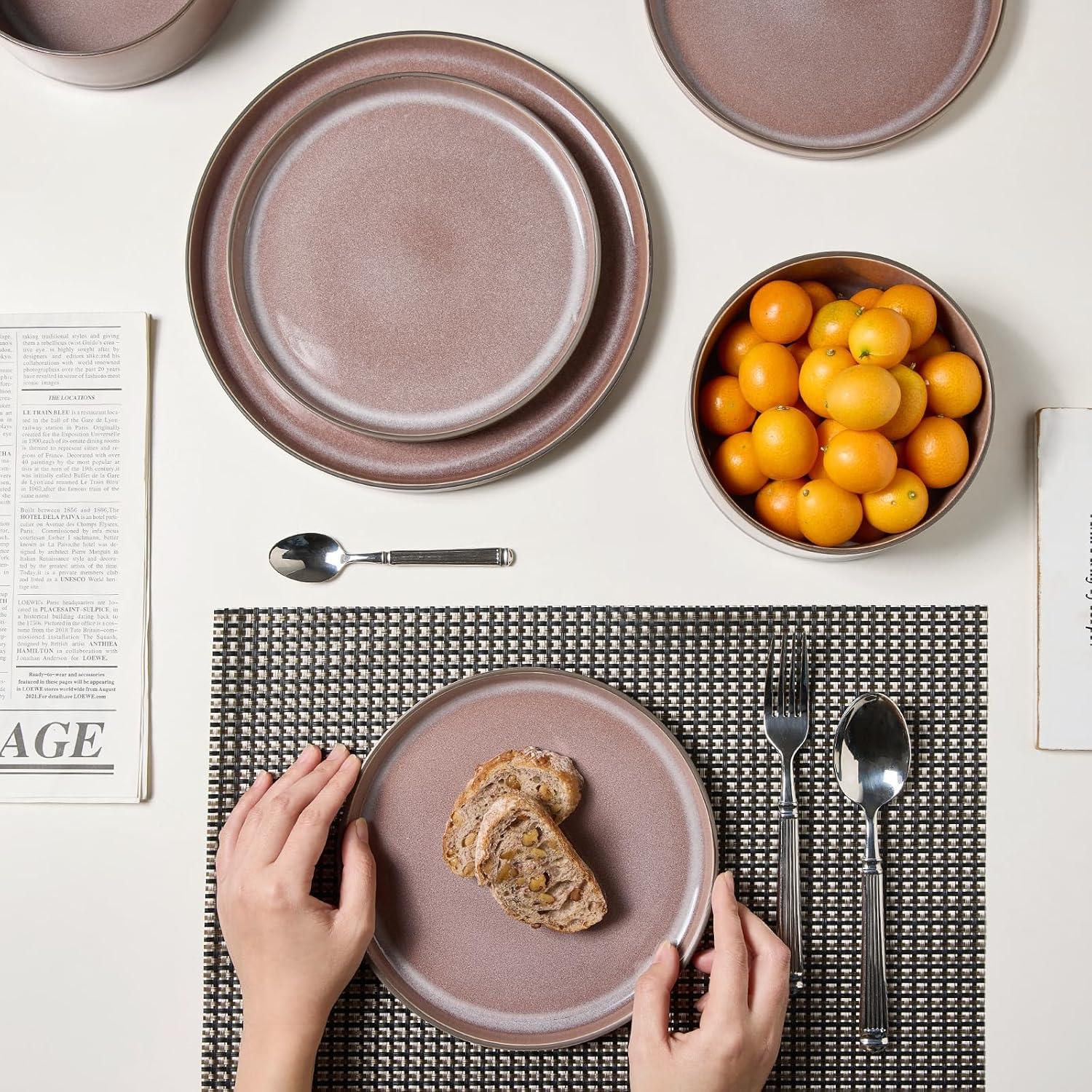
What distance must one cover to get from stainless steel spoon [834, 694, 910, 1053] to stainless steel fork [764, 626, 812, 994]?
0.05m

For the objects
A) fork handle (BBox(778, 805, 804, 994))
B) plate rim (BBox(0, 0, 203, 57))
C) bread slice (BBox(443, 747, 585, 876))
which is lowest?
fork handle (BBox(778, 805, 804, 994))

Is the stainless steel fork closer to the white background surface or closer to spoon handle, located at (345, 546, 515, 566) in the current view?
the white background surface

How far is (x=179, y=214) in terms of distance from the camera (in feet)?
3.13

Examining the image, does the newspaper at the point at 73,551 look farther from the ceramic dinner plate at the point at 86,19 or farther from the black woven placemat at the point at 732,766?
the ceramic dinner plate at the point at 86,19

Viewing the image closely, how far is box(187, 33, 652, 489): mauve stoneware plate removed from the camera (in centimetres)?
92

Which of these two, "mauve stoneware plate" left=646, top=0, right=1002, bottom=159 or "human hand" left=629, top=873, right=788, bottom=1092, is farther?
"mauve stoneware plate" left=646, top=0, right=1002, bottom=159

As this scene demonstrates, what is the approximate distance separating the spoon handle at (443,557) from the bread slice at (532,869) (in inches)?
9.4

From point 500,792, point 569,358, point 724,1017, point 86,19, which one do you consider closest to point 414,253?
point 569,358

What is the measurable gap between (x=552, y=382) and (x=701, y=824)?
47cm

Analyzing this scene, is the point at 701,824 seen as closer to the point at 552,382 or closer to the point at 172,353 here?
the point at 552,382

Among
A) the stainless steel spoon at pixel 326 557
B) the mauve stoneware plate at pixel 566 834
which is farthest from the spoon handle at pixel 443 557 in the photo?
the mauve stoneware plate at pixel 566 834

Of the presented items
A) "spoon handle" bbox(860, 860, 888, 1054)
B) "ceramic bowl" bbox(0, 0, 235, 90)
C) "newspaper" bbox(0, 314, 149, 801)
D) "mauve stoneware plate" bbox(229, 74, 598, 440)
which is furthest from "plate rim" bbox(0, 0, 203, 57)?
"spoon handle" bbox(860, 860, 888, 1054)

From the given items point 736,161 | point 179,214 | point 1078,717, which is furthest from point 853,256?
point 179,214

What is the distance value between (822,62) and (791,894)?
0.85 meters
